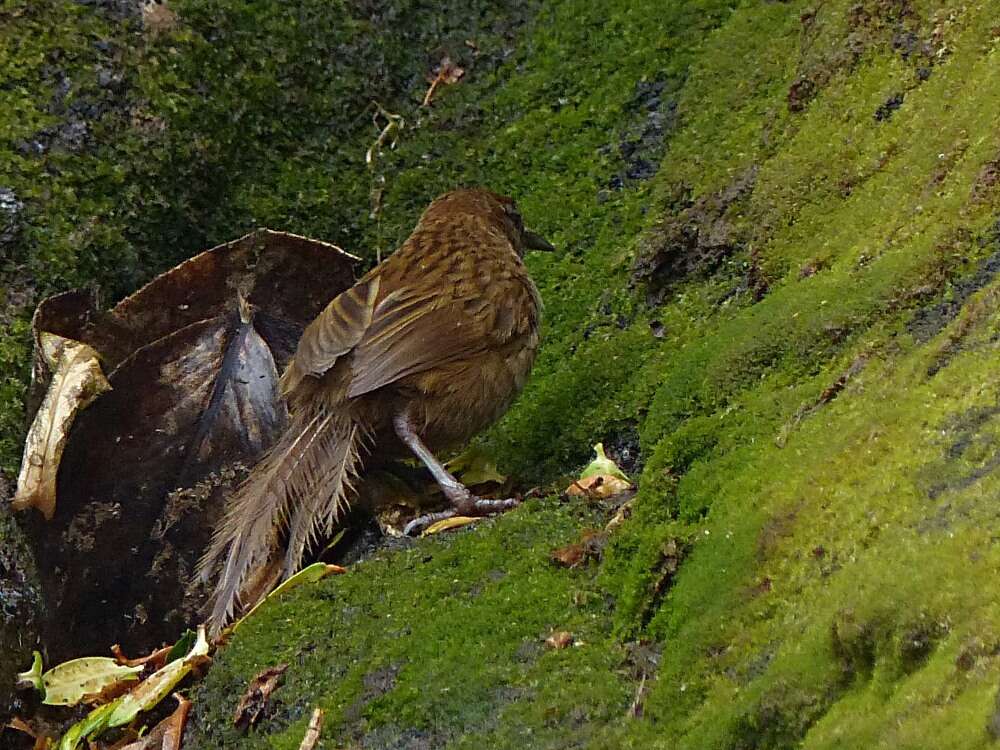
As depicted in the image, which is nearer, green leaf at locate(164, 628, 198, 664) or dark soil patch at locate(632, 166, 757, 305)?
green leaf at locate(164, 628, 198, 664)

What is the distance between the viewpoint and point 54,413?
4.70 meters

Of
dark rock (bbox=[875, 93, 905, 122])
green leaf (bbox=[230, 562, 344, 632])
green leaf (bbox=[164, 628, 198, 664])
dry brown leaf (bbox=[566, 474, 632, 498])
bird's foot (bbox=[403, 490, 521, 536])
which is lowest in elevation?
→ green leaf (bbox=[164, 628, 198, 664])

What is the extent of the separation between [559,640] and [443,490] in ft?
5.48

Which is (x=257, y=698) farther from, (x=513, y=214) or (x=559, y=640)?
(x=513, y=214)

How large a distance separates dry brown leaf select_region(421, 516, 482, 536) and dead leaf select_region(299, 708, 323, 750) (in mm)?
1076

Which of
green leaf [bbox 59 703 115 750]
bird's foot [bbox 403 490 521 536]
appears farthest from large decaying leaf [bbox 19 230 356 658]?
bird's foot [bbox 403 490 521 536]

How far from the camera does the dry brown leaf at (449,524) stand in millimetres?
4266

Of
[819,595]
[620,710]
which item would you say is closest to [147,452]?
[620,710]

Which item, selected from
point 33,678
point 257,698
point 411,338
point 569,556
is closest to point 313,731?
point 257,698

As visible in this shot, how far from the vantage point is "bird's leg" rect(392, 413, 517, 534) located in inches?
178

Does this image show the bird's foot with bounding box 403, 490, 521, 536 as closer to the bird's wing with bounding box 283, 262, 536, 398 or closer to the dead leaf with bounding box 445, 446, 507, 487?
the dead leaf with bounding box 445, 446, 507, 487

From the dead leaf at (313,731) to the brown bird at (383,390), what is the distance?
1.22 meters

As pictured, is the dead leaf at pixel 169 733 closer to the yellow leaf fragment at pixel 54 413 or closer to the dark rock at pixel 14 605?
the dark rock at pixel 14 605

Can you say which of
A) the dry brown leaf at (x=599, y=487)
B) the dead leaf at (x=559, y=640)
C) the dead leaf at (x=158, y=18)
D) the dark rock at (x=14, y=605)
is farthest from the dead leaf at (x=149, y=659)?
the dead leaf at (x=158, y=18)
